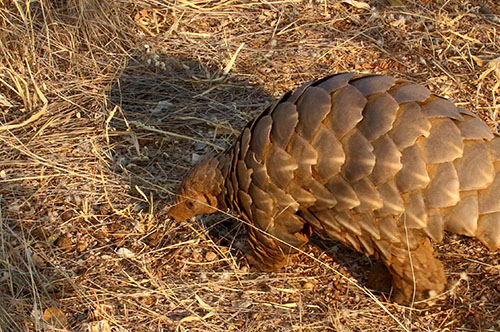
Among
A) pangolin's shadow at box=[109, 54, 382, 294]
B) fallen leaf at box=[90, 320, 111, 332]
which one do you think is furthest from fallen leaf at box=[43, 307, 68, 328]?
pangolin's shadow at box=[109, 54, 382, 294]

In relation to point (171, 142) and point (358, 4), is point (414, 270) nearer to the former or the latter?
point (171, 142)

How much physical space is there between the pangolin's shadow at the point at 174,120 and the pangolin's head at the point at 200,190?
0.81 feet

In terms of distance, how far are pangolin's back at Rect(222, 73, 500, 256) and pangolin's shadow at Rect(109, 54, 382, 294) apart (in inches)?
28.5

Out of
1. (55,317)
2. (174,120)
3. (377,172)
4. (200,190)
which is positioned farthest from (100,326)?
(174,120)

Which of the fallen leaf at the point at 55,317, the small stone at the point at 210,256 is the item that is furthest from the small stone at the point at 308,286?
the fallen leaf at the point at 55,317

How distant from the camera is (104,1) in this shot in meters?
5.18

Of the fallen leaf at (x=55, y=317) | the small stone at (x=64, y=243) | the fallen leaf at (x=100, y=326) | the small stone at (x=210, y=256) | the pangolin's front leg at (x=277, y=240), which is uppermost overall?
the pangolin's front leg at (x=277, y=240)

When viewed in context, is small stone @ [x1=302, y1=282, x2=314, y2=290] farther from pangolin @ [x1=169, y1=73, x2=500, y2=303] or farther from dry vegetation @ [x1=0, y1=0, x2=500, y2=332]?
Answer: pangolin @ [x1=169, y1=73, x2=500, y2=303]

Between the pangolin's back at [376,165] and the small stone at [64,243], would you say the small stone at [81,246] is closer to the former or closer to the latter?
the small stone at [64,243]

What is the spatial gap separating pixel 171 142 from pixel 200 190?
1037 mm

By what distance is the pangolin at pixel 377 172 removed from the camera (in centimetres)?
277

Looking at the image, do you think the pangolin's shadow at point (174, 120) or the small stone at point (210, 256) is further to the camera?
the pangolin's shadow at point (174, 120)

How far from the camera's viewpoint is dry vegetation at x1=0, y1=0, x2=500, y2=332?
127 inches

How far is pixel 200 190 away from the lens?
3.52m
